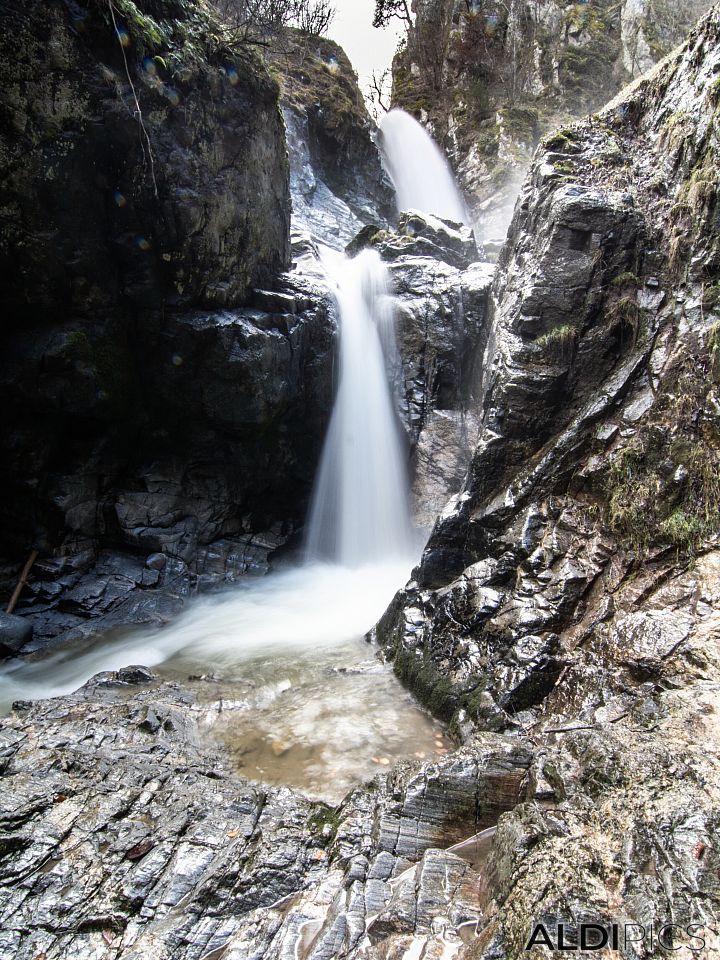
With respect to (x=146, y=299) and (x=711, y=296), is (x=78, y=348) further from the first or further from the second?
(x=711, y=296)

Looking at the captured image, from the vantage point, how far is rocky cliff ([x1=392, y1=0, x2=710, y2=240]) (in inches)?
798

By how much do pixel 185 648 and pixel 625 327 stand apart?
7.93 metres

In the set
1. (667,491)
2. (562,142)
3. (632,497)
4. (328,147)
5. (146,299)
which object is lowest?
(632,497)

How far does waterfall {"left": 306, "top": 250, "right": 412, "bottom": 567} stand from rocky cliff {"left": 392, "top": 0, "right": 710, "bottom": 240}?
36.2ft

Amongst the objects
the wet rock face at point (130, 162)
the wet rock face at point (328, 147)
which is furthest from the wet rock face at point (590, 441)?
the wet rock face at point (328, 147)

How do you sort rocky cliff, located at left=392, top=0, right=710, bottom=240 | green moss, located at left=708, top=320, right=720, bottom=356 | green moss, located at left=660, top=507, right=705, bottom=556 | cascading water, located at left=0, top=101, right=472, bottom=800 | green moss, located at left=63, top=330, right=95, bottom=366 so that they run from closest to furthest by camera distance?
green moss, located at left=660, top=507, right=705, bottom=556, cascading water, located at left=0, top=101, right=472, bottom=800, green moss, located at left=708, top=320, right=720, bottom=356, green moss, located at left=63, top=330, right=95, bottom=366, rocky cliff, located at left=392, top=0, right=710, bottom=240

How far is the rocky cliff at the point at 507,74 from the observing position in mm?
20258

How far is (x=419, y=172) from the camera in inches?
915

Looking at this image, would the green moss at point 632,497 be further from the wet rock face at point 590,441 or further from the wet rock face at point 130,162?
the wet rock face at point 130,162

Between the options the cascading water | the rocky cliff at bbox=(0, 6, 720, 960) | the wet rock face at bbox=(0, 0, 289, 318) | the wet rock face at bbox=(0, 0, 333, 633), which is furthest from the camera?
the wet rock face at bbox=(0, 0, 333, 633)

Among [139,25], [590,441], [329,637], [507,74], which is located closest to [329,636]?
[329,637]

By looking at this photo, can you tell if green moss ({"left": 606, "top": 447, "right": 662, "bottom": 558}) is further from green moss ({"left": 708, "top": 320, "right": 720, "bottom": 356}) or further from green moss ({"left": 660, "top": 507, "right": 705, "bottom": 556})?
green moss ({"left": 708, "top": 320, "right": 720, "bottom": 356})


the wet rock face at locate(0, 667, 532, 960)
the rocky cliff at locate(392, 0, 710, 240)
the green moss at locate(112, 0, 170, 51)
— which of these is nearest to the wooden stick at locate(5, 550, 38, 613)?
the wet rock face at locate(0, 667, 532, 960)

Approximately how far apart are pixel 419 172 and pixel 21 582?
22937 millimetres
